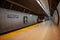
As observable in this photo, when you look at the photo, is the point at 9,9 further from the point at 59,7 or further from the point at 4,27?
the point at 59,7

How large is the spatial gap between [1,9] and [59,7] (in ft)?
41.2

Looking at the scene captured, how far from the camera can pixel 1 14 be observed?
8.60 metres

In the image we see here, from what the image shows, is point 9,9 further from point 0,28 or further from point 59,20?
point 59,20

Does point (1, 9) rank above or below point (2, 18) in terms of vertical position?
above

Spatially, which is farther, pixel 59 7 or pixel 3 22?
pixel 59 7

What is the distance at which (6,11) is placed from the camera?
9.45m

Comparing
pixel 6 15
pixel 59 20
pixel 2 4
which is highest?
pixel 2 4

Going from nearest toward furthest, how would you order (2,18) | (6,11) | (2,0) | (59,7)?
(2,0), (2,18), (6,11), (59,7)

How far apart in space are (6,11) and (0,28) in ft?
5.56

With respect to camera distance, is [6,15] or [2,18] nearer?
[2,18]

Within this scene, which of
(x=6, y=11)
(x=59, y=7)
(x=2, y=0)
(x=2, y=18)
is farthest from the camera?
(x=59, y=7)

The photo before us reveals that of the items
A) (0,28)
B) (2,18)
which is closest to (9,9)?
(2,18)

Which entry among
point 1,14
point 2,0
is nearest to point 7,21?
point 1,14

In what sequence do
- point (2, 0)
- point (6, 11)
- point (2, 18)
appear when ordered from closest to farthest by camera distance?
point (2, 0), point (2, 18), point (6, 11)
